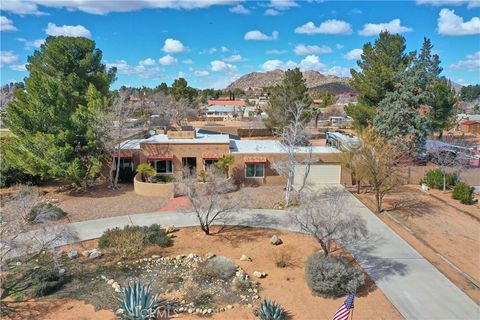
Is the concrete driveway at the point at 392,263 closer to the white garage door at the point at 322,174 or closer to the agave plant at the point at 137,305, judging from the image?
the white garage door at the point at 322,174

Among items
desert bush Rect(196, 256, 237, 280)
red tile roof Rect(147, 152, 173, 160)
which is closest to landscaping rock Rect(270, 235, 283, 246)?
desert bush Rect(196, 256, 237, 280)

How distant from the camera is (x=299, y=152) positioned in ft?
92.7

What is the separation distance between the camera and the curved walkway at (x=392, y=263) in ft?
41.0

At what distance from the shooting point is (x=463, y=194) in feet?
79.2

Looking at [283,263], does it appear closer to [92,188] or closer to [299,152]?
[299,152]

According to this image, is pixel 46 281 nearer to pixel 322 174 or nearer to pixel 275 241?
pixel 275 241

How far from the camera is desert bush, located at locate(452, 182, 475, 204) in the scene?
23.9 metres

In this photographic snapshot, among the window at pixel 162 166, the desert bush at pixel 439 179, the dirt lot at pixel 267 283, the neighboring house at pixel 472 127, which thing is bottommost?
the dirt lot at pixel 267 283

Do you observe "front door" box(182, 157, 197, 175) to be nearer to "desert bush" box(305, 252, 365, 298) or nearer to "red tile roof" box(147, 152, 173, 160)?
"red tile roof" box(147, 152, 173, 160)

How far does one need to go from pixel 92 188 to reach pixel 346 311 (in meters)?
22.9

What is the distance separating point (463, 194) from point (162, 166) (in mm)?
21989

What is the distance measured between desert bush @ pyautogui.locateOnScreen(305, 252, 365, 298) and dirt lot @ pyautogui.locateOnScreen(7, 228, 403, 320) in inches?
11.6

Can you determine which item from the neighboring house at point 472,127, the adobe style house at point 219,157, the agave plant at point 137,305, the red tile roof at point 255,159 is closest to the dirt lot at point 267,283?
the agave plant at point 137,305

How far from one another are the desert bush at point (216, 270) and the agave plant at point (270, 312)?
293cm
